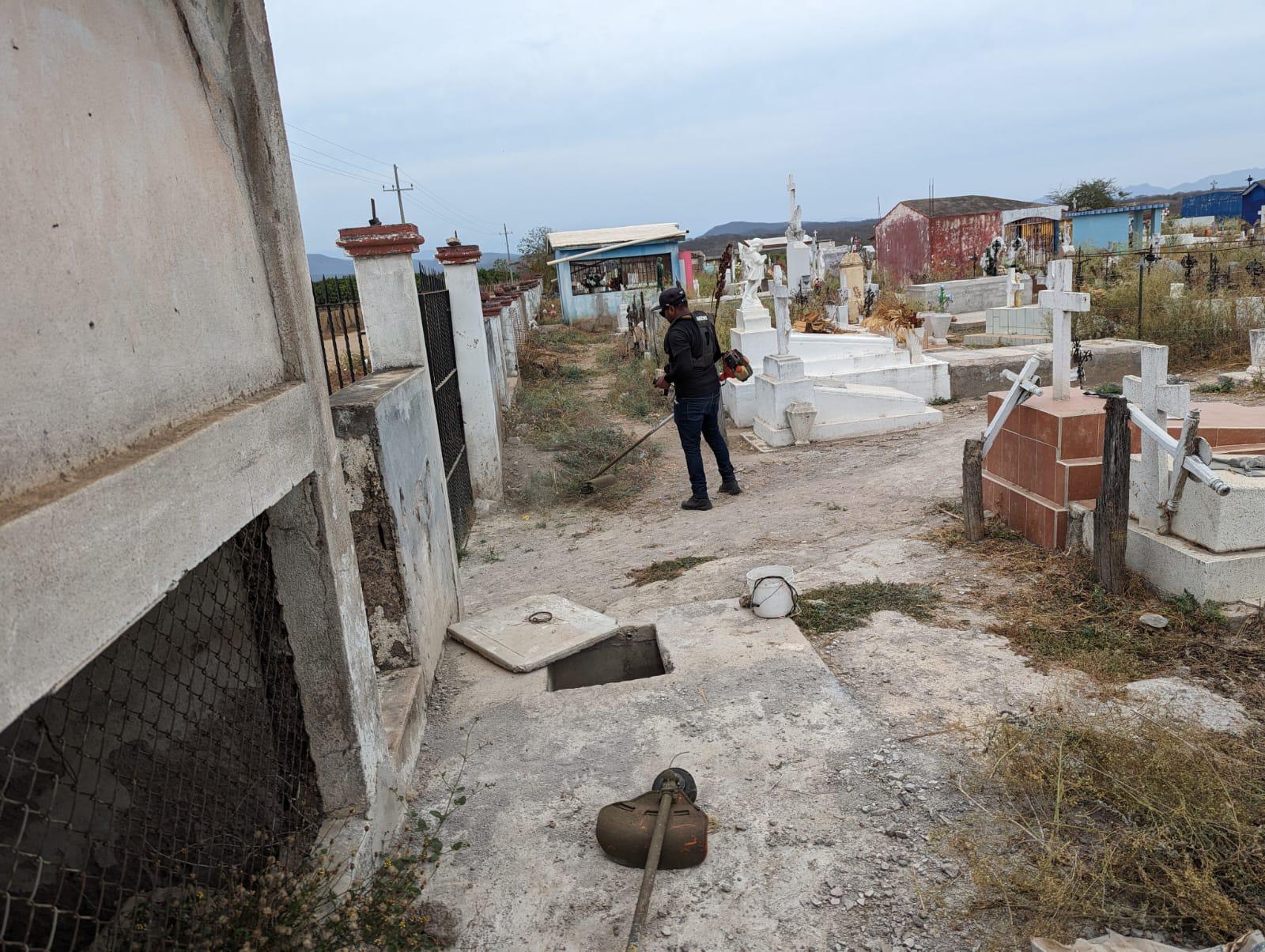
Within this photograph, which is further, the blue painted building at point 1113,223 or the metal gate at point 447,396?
the blue painted building at point 1113,223

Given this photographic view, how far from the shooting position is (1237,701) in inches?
137

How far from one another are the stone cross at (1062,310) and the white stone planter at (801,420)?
424 centimetres

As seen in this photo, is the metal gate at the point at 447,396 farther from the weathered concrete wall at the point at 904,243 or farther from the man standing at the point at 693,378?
the weathered concrete wall at the point at 904,243

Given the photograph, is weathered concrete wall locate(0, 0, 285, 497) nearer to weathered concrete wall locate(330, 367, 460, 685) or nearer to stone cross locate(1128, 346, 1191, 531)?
weathered concrete wall locate(330, 367, 460, 685)

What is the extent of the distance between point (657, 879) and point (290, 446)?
5.88 feet

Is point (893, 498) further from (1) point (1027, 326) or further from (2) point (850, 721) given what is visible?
(1) point (1027, 326)

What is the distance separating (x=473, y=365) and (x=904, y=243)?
28.7 meters

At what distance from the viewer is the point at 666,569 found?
6.17 meters

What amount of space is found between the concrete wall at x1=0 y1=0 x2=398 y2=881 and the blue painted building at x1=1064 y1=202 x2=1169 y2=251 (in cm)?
3788

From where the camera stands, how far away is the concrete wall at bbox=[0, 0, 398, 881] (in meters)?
1.50

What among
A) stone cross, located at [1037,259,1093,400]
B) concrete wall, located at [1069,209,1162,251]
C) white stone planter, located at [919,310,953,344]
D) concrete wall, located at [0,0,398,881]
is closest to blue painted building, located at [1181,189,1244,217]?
concrete wall, located at [1069,209,1162,251]

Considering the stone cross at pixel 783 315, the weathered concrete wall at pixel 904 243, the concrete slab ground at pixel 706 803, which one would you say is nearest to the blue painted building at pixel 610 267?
the weathered concrete wall at pixel 904 243

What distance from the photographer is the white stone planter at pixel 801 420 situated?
33.3 feet

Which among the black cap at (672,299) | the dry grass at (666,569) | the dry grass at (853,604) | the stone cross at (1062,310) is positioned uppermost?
the black cap at (672,299)
